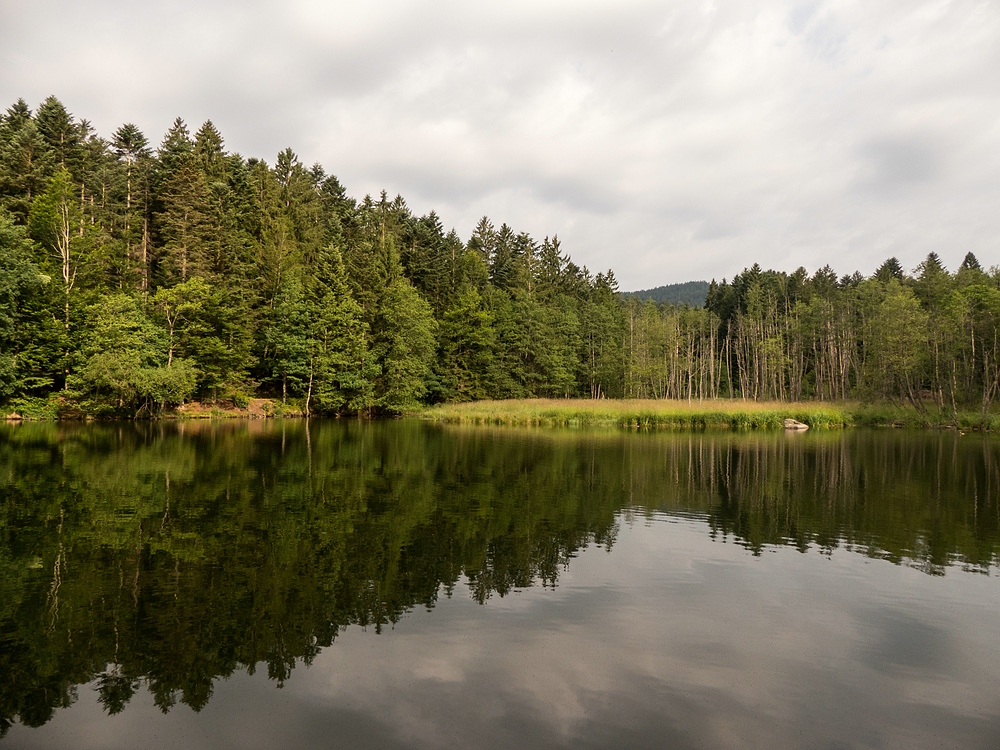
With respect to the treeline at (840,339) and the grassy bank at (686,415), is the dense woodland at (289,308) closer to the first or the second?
the treeline at (840,339)

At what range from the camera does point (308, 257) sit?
6175 cm

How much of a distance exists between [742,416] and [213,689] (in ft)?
149

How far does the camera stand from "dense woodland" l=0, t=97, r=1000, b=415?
4122 centimetres

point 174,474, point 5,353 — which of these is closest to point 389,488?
point 174,474

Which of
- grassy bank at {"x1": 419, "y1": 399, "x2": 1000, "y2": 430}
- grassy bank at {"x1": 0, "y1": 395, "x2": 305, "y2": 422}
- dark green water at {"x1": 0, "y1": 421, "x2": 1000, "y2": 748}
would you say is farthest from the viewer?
grassy bank at {"x1": 419, "y1": 399, "x2": 1000, "y2": 430}

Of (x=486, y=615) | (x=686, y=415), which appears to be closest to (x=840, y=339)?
(x=686, y=415)

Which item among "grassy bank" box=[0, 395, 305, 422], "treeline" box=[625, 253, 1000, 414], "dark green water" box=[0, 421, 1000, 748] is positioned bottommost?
"dark green water" box=[0, 421, 1000, 748]

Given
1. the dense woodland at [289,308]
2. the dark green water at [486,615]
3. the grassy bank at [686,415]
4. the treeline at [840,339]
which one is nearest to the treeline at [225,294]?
the dense woodland at [289,308]

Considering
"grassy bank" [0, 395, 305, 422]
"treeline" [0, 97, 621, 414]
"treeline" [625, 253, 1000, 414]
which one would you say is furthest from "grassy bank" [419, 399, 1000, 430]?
"grassy bank" [0, 395, 305, 422]

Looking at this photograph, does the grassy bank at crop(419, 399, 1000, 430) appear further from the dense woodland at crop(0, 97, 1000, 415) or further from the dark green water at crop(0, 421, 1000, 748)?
the dark green water at crop(0, 421, 1000, 748)

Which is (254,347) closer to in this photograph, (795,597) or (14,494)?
(14,494)

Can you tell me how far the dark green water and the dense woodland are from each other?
27946mm


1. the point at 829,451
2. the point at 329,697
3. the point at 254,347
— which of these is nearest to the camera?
the point at 329,697

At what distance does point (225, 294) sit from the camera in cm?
4991
